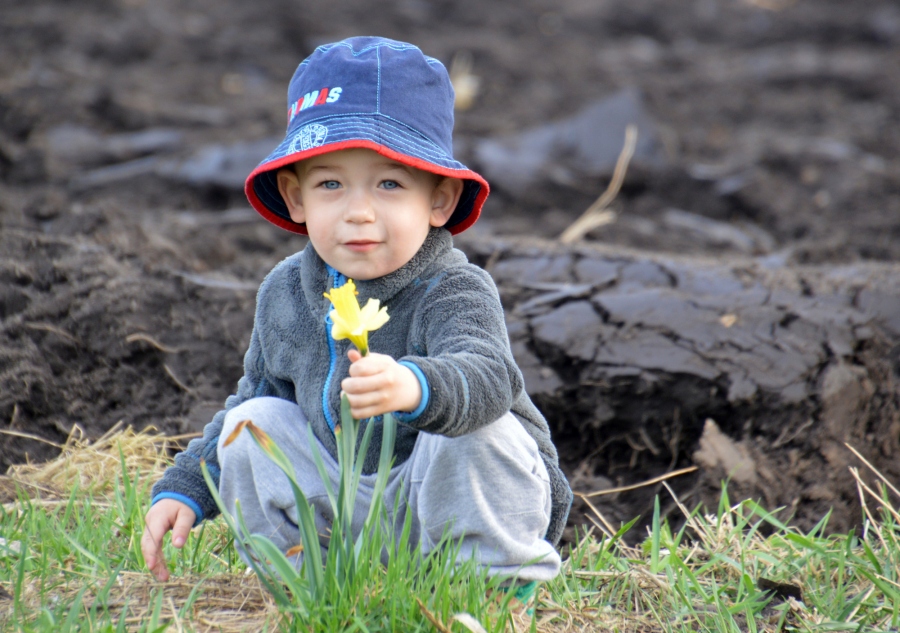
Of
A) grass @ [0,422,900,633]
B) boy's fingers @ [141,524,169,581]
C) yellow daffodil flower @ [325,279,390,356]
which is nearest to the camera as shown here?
yellow daffodil flower @ [325,279,390,356]

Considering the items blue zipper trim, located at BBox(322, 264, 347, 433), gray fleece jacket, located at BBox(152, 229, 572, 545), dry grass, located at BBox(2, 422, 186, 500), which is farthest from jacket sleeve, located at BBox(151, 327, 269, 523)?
dry grass, located at BBox(2, 422, 186, 500)

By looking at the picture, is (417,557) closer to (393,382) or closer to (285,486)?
(285,486)

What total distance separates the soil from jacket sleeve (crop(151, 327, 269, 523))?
1086 mm

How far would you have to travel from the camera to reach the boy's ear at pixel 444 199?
6.41ft

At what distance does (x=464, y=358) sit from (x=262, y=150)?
4.90 meters

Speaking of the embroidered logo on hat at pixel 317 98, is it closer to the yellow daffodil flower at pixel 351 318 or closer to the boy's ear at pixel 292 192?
the boy's ear at pixel 292 192

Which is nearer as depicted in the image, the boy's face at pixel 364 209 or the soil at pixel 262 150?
the boy's face at pixel 364 209

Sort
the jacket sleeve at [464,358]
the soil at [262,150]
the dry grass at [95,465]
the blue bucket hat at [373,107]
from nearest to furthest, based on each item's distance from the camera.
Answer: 1. the jacket sleeve at [464,358]
2. the blue bucket hat at [373,107]
3. the dry grass at [95,465]
4. the soil at [262,150]

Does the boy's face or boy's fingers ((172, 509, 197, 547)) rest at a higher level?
the boy's face

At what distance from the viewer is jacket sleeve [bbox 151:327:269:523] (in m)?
1.96

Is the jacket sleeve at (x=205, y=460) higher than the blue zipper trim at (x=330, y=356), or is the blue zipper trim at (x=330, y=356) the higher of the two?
the blue zipper trim at (x=330, y=356)

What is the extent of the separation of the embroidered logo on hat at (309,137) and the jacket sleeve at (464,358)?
A: 358 millimetres

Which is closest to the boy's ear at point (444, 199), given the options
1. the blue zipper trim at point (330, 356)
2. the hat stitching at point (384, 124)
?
the hat stitching at point (384, 124)

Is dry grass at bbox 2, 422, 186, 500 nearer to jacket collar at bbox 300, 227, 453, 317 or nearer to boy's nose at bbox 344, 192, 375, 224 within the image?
jacket collar at bbox 300, 227, 453, 317
